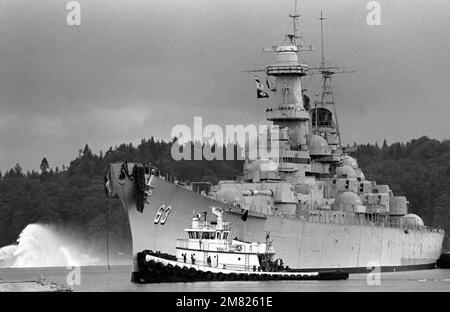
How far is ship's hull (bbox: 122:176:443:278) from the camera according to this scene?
82250 millimetres

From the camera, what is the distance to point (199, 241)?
79.6 m

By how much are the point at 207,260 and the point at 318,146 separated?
2759 cm

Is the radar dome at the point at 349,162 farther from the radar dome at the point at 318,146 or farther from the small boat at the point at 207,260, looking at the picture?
the small boat at the point at 207,260

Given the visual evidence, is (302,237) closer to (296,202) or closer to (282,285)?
(296,202)

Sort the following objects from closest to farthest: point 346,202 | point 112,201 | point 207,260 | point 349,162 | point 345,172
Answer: point 207,260, point 346,202, point 345,172, point 349,162, point 112,201

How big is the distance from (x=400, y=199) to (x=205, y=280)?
125 ft

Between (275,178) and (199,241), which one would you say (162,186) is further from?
(275,178)

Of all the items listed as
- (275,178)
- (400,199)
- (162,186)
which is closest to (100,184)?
(400,199)

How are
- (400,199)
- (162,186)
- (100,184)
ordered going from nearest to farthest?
(162,186) → (400,199) → (100,184)

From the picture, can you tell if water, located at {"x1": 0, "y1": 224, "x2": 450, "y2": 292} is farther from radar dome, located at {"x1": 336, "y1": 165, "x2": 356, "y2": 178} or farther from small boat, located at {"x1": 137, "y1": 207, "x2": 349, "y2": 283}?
radar dome, located at {"x1": 336, "y1": 165, "x2": 356, "y2": 178}

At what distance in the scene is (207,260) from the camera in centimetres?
7919

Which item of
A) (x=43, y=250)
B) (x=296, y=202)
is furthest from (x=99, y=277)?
(x=43, y=250)

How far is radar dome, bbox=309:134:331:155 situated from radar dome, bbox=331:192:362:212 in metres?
3.80

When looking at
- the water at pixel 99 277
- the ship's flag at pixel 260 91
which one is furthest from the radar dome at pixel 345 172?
the ship's flag at pixel 260 91
